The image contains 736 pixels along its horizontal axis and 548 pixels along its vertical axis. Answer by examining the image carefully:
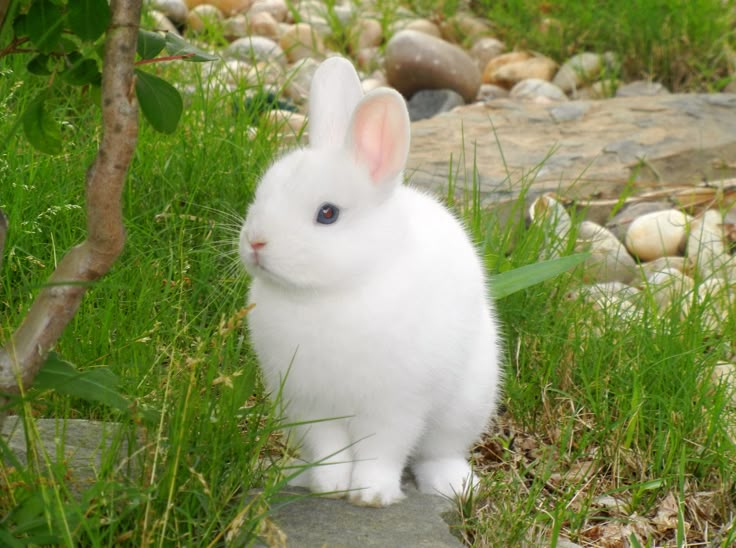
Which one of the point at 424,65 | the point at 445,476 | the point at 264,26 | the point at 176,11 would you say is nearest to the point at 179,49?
the point at 445,476

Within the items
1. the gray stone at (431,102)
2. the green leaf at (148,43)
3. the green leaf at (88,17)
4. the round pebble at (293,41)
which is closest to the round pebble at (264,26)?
the round pebble at (293,41)

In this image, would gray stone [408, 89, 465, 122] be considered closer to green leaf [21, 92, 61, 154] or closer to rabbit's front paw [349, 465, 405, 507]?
rabbit's front paw [349, 465, 405, 507]

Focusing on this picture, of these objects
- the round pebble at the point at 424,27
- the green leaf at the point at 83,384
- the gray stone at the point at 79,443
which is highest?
the round pebble at the point at 424,27

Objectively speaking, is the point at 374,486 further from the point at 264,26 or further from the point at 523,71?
the point at 264,26

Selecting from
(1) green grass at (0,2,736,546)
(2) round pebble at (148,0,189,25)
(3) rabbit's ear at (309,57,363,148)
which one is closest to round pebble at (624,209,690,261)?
(1) green grass at (0,2,736,546)

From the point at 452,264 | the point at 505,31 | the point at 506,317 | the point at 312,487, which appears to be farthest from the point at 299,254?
the point at 505,31

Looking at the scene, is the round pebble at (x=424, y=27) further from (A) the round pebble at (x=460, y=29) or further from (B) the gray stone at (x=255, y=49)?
(B) the gray stone at (x=255, y=49)

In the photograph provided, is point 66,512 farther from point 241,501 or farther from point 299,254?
point 299,254
